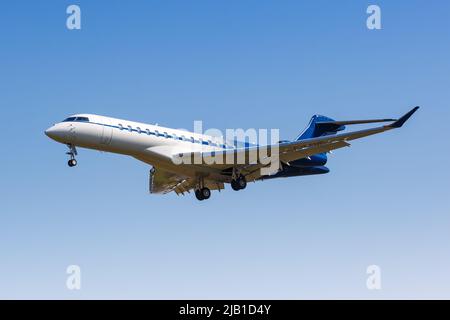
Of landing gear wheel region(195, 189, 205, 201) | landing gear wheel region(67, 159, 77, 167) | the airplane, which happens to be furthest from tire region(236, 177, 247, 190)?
landing gear wheel region(67, 159, 77, 167)

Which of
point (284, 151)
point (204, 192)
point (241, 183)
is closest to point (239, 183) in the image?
point (241, 183)

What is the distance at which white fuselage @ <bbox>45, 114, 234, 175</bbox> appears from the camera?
108 ft

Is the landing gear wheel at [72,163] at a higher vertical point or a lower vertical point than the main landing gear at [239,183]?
higher

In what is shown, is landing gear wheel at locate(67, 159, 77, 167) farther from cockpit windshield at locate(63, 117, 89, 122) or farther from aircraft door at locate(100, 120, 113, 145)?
cockpit windshield at locate(63, 117, 89, 122)

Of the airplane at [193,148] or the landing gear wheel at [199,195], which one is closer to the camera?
the airplane at [193,148]

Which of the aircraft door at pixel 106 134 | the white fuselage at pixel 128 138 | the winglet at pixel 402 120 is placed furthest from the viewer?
the aircraft door at pixel 106 134

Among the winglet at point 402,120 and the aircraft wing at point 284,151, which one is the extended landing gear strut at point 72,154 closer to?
the aircraft wing at point 284,151

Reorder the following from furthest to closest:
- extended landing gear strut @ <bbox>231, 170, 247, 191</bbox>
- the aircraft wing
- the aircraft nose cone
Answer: extended landing gear strut @ <bbox>231, 170, 247, 191</bbox> < the aircraft wing < the aircraft nose cone

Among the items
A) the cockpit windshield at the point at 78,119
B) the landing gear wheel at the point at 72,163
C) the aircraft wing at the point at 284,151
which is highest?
the cockpit windshield at the point at 78,119

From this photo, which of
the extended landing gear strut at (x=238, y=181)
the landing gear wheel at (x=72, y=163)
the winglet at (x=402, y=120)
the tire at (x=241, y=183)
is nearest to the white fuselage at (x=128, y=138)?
the landing gear wheel at (x=72, y=163)

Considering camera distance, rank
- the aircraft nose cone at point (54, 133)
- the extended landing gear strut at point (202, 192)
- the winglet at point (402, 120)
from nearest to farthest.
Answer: the winglet at point (402, 120), the aircraft nose cone at point (54, 133), the extended landing gear strut at point (202, 192)

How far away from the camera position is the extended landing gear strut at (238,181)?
1444 inches

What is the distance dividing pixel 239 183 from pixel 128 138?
6115 millimetres
